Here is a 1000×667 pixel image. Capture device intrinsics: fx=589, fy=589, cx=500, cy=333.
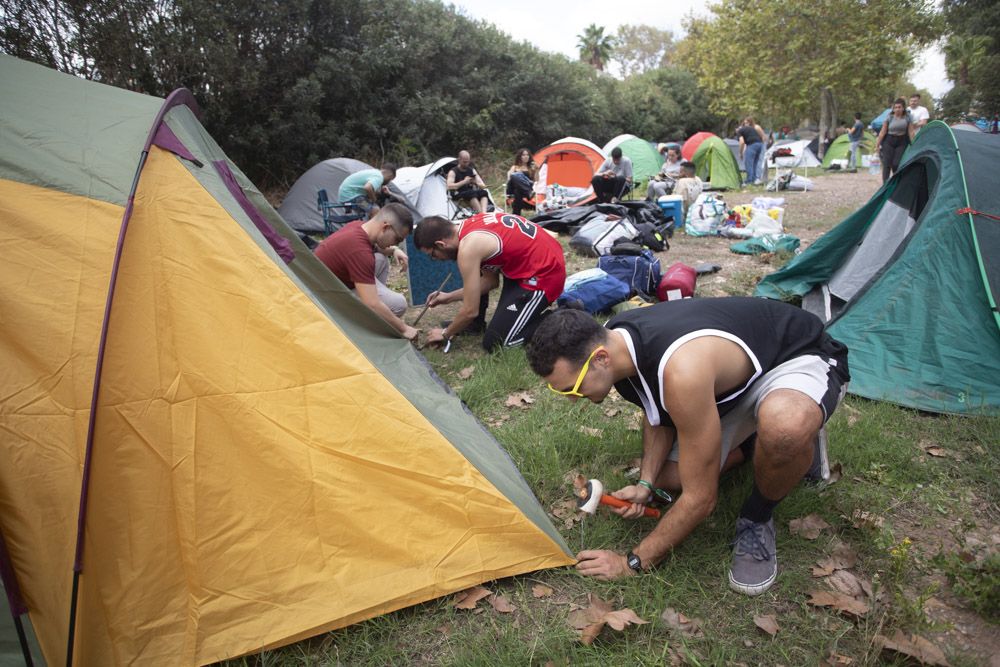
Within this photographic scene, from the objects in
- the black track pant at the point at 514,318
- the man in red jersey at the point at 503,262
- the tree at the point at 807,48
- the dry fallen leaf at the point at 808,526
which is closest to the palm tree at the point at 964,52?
the tree at the point at 807,48

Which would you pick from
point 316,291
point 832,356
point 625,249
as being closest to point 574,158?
point 625,249

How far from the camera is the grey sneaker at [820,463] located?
107 inches

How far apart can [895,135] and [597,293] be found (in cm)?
765

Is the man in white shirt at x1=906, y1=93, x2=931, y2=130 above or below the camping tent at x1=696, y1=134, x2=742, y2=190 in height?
above

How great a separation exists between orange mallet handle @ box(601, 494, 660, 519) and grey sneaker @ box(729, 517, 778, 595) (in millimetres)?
362

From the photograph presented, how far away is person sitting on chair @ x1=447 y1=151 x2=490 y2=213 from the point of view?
10.2 m

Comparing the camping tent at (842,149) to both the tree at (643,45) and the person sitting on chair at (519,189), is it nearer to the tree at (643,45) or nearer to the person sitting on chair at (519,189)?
the person sitting on chair at (519,189)

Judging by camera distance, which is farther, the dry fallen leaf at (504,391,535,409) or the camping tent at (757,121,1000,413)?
the dry fallen leaf at (504,391,535,409)

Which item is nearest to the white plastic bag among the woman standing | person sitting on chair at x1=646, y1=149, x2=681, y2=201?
person sitting on chair at x1=646, y1=149, x2=681, y2=201

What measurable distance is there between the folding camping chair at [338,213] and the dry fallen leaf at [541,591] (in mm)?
7704

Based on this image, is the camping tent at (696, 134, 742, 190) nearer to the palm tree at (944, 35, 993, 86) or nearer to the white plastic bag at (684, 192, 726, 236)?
the white plastic bag at (684, 192, 726, 236)

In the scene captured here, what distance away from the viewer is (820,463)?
275 centimetres

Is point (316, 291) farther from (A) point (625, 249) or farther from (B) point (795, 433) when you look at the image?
(A) point (625, 249)

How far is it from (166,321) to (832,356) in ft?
8.58
